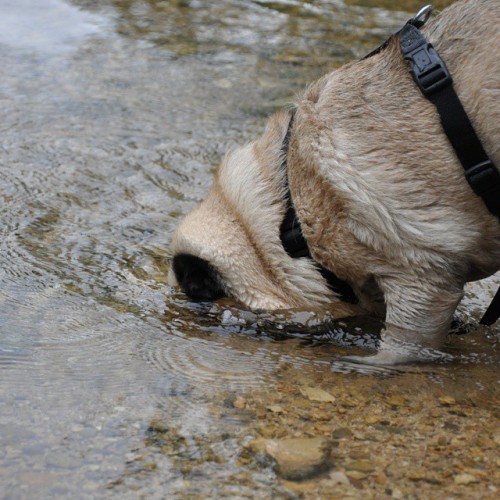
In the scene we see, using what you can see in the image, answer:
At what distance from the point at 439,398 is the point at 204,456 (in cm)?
119

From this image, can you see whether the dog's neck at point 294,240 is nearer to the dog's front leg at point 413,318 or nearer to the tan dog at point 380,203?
the tan dog at point 380,203

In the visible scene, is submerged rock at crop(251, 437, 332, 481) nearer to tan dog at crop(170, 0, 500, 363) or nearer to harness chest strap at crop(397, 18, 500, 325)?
tan dog at crop(170, 0, 500, 363)

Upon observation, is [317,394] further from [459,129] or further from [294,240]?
[459,129]

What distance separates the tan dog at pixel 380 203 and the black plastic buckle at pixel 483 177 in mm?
59

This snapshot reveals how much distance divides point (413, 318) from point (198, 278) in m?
1.18

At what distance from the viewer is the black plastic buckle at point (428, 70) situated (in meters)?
3.76

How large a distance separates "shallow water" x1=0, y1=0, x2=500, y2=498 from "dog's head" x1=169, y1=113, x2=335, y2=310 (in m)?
0.15

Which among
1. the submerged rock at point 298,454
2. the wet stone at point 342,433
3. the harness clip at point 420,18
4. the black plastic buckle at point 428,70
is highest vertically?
the harness clip at point 420,18

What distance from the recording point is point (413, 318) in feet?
13.1

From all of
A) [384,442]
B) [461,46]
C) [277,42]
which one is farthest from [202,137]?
[384,442]

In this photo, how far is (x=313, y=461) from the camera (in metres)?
3.14

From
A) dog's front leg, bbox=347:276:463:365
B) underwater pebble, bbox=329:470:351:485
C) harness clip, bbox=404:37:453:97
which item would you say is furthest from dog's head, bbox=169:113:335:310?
underwater pebble, bbox=329:470:351:485

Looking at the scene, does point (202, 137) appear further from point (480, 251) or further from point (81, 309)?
point (480, 251)

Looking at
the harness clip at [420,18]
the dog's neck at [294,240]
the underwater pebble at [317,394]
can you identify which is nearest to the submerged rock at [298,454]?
the underwater pebble at [317,394]
